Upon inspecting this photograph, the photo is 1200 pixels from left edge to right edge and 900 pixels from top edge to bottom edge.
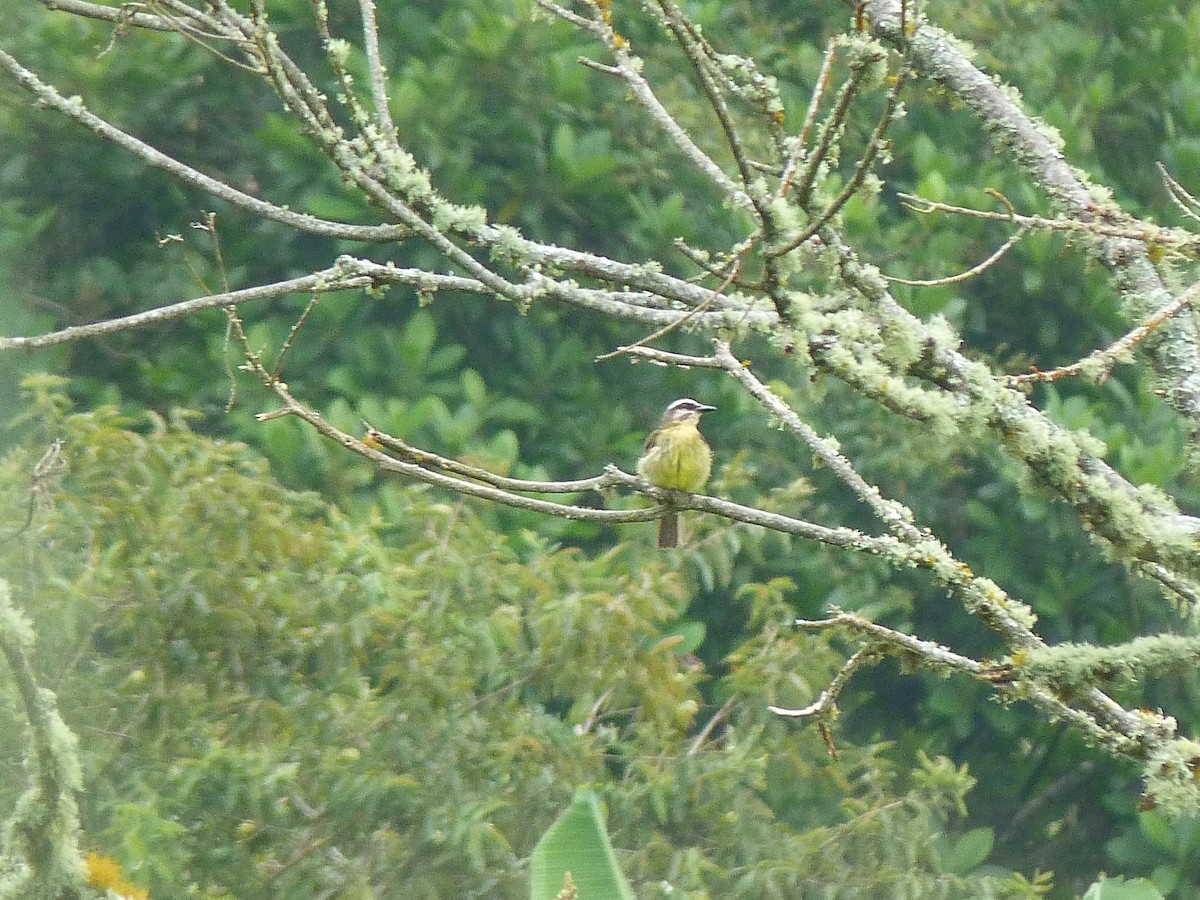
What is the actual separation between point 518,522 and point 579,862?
10.6ft

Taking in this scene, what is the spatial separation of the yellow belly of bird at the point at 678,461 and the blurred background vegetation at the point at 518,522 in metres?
0.35

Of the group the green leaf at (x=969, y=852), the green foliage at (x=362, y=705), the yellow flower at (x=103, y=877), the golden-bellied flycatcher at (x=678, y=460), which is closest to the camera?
the yellow flower at (x=103, y=877)

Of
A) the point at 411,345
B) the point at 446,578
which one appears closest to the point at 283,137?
the point at 411,345

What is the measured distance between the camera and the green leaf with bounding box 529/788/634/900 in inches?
131

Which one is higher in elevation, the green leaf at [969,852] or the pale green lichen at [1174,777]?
the pale green lichen at [1174,777]

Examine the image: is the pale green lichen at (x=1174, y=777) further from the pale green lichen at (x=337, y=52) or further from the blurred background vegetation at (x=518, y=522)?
the blurred background vegetation at (x=518, y=522)

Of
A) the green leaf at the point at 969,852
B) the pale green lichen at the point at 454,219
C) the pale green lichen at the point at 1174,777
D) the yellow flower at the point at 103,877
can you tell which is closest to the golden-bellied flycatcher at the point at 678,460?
the green leaf at the point at 969,852

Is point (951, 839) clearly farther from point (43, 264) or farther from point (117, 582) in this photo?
point (43, 264)

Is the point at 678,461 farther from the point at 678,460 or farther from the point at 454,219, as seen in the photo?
the point at 454,219

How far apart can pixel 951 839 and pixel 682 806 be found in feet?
7.06

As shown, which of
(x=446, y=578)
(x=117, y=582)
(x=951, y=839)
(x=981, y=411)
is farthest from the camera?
(x=951, y=839)

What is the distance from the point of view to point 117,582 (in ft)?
15.3

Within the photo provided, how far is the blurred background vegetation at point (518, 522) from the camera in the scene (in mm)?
4676

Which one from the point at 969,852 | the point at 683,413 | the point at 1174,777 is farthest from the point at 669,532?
the point at 1174,777
